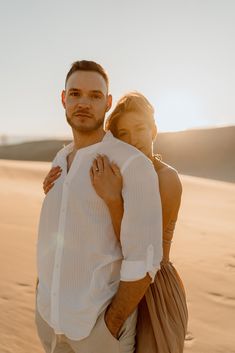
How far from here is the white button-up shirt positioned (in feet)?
6.42

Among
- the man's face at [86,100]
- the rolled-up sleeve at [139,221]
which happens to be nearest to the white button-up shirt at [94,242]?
the rolled-up sleeve at [139,221]

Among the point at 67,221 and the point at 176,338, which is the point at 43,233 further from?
the point at 176,338

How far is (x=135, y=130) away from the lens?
276 cm

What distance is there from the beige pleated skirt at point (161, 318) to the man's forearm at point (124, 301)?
0.44 ft

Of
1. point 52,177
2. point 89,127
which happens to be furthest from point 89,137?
point 52,177

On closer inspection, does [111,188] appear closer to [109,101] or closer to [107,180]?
[107,180]

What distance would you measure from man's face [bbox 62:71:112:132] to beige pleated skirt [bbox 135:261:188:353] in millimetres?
772

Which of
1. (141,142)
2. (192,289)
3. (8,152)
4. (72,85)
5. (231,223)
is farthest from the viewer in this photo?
(8,152)

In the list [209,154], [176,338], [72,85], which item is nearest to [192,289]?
[176,338]

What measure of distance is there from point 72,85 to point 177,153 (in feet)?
109

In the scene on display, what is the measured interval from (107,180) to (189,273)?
15.9ft

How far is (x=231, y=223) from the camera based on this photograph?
37.7 ft

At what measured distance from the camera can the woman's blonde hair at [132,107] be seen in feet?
8.86

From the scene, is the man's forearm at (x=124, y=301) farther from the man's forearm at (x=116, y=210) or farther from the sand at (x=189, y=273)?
the sand at (x=189, y=273)
